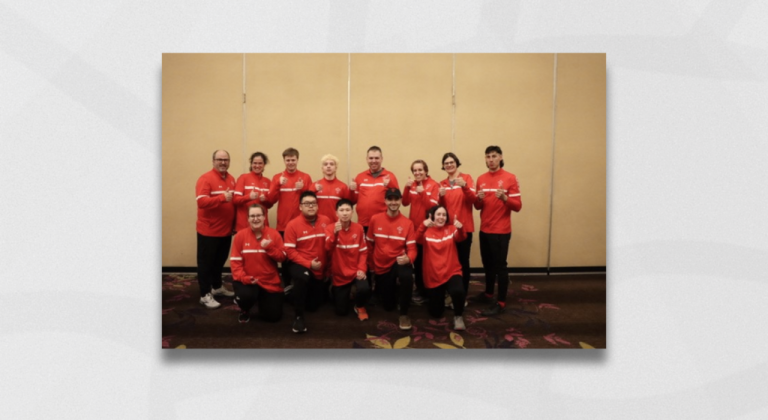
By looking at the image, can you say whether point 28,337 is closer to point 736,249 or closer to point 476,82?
point 476,82

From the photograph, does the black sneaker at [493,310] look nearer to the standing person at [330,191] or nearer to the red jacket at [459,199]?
the red jacket at [459,199]

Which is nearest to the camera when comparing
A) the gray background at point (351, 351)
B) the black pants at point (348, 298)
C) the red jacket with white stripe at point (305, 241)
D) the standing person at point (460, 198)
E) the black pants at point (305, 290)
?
the gray background at point (351, 351)

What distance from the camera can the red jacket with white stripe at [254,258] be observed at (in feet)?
8.63

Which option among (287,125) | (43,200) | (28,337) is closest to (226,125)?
(287,125)

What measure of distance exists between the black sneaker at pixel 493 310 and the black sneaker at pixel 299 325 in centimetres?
131

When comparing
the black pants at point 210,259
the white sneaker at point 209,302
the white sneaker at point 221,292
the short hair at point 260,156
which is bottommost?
the white sneaker at point 209,302

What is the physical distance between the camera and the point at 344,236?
2.75 m

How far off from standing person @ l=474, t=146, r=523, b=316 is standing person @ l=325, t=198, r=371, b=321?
0.97 m

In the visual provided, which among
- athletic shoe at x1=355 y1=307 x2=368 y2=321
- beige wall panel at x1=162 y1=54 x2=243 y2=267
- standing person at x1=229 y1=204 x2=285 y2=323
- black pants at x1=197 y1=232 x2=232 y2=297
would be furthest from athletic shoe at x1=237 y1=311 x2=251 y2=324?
athletic shoe at x1=355 y1=307 x2=368 y2=321

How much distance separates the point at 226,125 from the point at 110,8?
0.93m

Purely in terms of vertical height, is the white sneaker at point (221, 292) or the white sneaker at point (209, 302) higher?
the white sneaker at point (221, 292)

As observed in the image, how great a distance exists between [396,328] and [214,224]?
1660 mm

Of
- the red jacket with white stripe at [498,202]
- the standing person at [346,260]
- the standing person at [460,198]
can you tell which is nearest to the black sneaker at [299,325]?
the standing person at [346,260]

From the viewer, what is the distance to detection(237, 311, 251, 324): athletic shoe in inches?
99.8
